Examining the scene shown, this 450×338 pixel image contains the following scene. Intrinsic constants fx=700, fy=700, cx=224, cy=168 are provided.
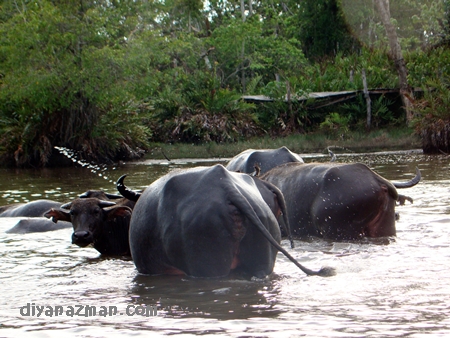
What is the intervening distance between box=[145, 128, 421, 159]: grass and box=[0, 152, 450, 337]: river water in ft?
55.8

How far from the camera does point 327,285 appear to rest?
207 inches

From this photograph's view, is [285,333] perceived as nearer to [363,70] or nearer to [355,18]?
[363,70]

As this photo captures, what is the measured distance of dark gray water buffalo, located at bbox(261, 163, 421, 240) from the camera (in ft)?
23.5

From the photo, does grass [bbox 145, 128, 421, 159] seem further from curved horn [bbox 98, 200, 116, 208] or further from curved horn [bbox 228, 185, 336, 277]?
curved horn [bbox 228, 185, 336, 277]

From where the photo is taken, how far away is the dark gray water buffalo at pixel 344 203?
7160 millimetres

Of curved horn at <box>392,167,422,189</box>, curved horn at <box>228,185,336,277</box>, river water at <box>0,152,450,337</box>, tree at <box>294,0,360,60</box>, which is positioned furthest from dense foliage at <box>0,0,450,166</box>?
curved horn at <box>228,185,336,277</box>

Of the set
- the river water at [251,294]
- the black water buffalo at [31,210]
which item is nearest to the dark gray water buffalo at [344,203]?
the river water at [251,294]

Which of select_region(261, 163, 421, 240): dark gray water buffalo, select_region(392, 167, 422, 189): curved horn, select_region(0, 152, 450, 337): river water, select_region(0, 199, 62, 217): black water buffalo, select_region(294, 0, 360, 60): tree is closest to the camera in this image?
select_region(0, 152, 450, 337): river water

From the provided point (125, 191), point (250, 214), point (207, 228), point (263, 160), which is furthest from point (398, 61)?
point (207, 228)

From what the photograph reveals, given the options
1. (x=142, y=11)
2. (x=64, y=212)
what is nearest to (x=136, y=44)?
(x=142, y=11)

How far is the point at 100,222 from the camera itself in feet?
23.7

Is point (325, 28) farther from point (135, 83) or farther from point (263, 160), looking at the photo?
point (263, 160)

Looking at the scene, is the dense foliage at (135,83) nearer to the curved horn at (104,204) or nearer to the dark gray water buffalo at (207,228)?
the curved horn at (104,204)

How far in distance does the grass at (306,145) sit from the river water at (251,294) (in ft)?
55.8
